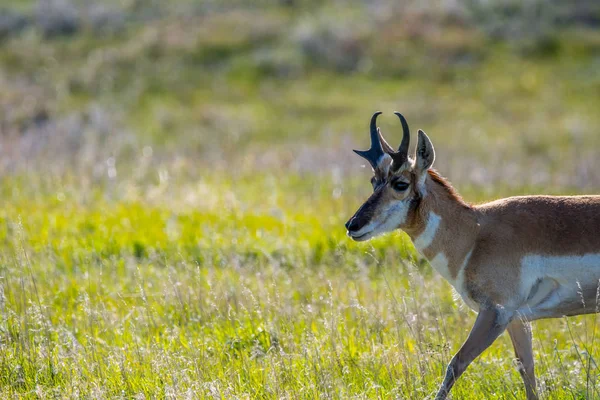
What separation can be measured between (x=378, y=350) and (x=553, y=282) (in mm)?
1501

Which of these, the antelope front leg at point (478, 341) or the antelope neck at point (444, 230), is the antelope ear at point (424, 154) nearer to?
the antelope neck at point (444, 230)

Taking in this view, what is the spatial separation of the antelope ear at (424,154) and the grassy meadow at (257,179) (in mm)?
954

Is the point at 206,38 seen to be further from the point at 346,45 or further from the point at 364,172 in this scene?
the point at 364,172

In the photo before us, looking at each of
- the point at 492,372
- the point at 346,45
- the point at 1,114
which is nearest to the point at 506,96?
the point at 346,45

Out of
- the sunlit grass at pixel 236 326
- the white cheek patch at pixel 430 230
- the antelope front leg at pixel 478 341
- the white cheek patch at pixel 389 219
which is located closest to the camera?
the antelope front leg at pixel 478 341

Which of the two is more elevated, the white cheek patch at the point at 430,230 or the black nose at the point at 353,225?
the black nose at the point at 353,225

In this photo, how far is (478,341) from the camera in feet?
19.2

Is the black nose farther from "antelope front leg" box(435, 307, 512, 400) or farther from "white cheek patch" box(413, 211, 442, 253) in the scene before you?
"antelope front leg" box(435, 307, 512, 400)

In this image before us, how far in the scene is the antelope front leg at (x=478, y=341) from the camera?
5781mm

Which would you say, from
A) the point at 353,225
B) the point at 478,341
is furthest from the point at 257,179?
the point at 478,341

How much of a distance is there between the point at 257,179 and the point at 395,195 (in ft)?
36.7

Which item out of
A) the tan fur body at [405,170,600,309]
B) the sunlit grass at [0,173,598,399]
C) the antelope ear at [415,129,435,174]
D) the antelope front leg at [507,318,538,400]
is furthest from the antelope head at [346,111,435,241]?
the antelope front leg at [507,318,538,400]

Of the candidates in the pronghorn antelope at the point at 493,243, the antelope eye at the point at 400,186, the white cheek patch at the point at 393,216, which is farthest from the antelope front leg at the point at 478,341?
the antelope eye at the point at 400,186

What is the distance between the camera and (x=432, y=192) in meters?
6.38
